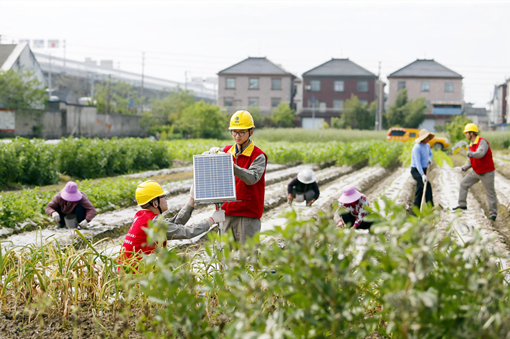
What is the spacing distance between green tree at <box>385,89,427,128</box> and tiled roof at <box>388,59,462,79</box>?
16.5 feet

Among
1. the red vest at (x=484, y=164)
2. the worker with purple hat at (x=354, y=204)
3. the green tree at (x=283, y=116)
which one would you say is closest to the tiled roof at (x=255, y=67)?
the green tree at (x=283, y=116)

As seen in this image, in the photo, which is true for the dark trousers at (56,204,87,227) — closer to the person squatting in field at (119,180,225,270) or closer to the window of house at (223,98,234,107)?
the person squatting in field at (119,180,225,270)

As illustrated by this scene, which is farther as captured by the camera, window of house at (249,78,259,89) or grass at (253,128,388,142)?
window of house at (249,78,259,89)

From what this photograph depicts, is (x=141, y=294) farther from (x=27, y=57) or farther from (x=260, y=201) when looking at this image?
(x=27, y=57)

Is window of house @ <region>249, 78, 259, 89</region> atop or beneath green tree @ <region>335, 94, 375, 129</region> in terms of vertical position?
atop

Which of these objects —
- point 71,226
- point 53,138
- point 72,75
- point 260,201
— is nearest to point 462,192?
point 260,201

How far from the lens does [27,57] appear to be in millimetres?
33344

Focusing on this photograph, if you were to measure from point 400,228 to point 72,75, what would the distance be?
59913mm

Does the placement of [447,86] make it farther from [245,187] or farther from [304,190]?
[245,187]

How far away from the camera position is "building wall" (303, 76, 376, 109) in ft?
186

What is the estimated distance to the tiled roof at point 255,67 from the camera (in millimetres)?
58344

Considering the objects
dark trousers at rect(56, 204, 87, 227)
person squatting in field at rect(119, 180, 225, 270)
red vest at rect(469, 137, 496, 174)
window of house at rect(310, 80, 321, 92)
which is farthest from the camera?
window of house at rect(310, 80, 321, 92)

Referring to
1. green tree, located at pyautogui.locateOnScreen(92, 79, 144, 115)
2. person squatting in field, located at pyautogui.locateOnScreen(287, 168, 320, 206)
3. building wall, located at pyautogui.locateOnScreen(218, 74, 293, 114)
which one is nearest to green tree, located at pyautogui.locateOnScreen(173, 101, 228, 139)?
green tree, located at pyautogui.locateOnScreen(92, 79, 144, 115)

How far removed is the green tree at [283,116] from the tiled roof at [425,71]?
13.8m
